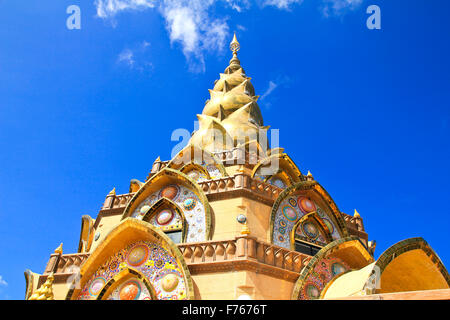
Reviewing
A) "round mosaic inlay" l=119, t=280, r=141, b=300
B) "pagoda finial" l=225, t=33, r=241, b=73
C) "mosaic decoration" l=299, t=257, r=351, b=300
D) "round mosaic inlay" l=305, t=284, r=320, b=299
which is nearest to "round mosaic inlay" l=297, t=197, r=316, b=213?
"mosaic decoration" l=299, t=257, r=351, b=300

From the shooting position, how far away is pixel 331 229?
50.5 ft

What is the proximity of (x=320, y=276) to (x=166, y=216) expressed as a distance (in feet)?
21.3

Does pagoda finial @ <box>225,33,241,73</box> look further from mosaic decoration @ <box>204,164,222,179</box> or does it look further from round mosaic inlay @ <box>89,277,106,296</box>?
round mosaic inlay @ <box>89,277,106,296</box>

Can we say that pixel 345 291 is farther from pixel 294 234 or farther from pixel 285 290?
pixel 294 234

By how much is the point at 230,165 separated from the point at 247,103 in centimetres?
685

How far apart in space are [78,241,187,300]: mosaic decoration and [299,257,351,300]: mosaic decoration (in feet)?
13.2

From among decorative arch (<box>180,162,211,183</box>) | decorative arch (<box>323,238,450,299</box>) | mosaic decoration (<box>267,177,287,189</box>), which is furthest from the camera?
mosaic decoration (<box>267,177,287,189</box>)

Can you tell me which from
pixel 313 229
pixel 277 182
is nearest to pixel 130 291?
pixel 313 229

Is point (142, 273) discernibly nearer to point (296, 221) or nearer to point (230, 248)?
point (230, 248)

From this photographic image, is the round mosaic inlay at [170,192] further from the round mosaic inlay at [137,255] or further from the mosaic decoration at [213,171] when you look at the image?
the round mosaic inlay at [137,255]

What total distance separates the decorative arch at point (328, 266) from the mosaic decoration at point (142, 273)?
3.91 metres

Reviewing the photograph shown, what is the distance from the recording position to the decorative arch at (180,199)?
13969 mm

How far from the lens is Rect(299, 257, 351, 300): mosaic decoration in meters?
12.0
